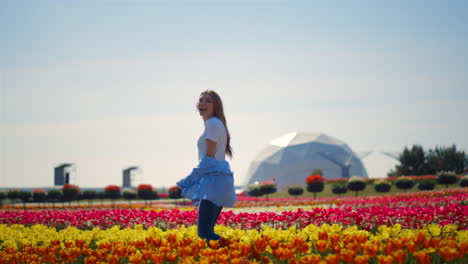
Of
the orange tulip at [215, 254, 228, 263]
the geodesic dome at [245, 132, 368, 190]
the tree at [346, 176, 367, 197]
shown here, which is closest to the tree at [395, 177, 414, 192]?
the tree at [346, 176, 367, 197]

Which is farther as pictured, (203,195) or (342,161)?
(342,161)

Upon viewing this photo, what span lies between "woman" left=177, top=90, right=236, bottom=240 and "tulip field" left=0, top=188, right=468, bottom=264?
0.97 ft

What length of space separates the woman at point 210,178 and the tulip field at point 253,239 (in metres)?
0.30

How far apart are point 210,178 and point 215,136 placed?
0.51 meters

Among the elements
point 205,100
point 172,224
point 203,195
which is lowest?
point 172,224

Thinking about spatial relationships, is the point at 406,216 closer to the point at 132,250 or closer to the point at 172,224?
the point at 172,224

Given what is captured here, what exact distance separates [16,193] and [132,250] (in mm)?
27015

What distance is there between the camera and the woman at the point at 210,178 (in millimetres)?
5922

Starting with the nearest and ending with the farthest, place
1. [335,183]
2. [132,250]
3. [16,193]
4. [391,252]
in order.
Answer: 1. [391,252]
2. [132,250]
3. [16,193]
4. [335,183]

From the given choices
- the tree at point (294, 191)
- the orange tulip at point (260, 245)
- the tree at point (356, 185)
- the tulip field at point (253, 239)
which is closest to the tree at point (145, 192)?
the tree at point (294, 191)

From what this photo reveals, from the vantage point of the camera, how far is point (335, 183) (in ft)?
120

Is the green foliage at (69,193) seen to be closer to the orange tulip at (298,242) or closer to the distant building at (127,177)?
the distant building at (127,177)

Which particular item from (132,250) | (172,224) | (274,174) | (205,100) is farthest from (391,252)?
(274,174)

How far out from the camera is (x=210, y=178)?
602 centimetres
